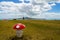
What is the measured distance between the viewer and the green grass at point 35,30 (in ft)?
13.0

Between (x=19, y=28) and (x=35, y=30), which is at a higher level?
(x=19, y=28)

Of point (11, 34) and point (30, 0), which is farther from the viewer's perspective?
point (30, 0)

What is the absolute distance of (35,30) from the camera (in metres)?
4.28

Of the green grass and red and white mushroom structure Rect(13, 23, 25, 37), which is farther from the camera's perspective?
the green grass

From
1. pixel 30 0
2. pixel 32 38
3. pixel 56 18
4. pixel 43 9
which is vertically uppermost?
pixel 30 0

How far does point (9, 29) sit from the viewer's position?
14.1 ft

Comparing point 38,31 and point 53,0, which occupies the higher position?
point 53,0

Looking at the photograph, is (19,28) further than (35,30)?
No

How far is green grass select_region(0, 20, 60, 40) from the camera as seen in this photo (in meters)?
3.96

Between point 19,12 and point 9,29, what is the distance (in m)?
0.62

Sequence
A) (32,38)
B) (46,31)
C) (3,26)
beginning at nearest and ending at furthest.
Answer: (32,38)
(46,31)
(3,26)

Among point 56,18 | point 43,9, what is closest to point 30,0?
point 43,9

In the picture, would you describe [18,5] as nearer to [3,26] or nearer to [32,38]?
[3,26]

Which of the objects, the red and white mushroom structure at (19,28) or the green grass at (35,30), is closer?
the red and white mushroom structure at (19,28)
